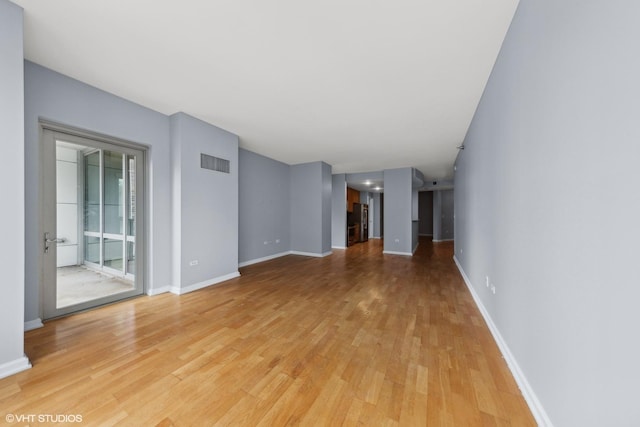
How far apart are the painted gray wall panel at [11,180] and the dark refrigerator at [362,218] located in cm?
913

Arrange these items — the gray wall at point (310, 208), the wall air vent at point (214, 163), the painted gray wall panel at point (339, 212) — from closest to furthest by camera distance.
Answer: the wall air vent at point (214, 163), the gray wall at point (310, 208), the painted gray wall panel at point (339, 212)

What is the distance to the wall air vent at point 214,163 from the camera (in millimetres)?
4012

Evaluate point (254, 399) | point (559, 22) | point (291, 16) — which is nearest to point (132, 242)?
point (254, 399)

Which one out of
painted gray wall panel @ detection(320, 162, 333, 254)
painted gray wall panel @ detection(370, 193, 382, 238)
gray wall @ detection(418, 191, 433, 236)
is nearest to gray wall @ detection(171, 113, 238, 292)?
painted gray wall panel @ detection(320, 162, 333, 254)

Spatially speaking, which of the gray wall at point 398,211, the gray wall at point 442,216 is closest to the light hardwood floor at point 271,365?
Answer: the gray wall at point 398,211

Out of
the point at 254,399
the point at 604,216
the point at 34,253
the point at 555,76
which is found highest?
the point at 555,76

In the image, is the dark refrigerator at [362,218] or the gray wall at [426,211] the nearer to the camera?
the dark refrigerator at [362,218]

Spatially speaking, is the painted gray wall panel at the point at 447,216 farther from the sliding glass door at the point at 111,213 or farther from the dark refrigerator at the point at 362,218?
the sliding glass door at the point at 111,213

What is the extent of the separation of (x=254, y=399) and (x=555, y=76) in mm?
2721

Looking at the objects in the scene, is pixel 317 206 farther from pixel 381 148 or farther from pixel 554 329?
pixel 554 329

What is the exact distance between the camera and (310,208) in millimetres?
7141

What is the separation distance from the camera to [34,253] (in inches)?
98.8

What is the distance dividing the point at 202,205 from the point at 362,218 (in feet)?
25.6

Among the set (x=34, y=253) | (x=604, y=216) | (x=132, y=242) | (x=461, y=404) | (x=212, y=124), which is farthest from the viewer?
(x=212, y=124)
